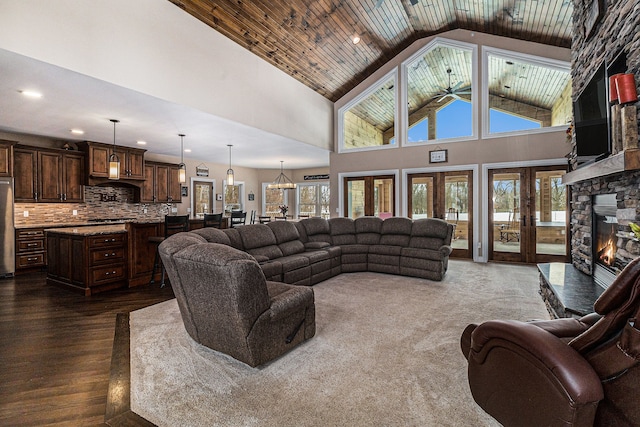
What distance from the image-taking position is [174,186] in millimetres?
8523

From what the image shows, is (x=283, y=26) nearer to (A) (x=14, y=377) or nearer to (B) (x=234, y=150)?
(B) (x=234, y=150)

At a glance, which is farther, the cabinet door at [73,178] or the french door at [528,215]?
the cabinet door at [73,178]

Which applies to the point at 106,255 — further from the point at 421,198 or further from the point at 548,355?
the point at 421,198

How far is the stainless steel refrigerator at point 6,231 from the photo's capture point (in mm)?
5457

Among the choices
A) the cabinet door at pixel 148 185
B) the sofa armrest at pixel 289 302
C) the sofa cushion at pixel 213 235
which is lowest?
the sofa armrest at pixel 289 302

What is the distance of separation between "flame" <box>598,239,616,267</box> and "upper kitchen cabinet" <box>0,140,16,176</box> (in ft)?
28.6

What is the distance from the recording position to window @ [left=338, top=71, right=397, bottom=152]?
7795mm

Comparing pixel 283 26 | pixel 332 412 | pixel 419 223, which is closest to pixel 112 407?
pixel 332 412

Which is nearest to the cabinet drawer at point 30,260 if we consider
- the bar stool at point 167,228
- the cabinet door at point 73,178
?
the cabinet door at point 73,178

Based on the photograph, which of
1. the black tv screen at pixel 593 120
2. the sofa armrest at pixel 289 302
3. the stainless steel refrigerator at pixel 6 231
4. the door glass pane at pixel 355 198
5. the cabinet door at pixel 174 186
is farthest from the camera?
the cabinet door at pixel 174 186

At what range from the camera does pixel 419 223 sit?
549cm

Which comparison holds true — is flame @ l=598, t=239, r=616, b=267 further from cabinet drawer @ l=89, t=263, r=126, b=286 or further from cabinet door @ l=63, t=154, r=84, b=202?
cabinet door @ l=63, t=154, r=84, b=202

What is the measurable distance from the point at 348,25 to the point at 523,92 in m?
3.80

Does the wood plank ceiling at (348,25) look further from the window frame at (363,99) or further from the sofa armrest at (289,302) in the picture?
the sofa armrest at (289,302)
